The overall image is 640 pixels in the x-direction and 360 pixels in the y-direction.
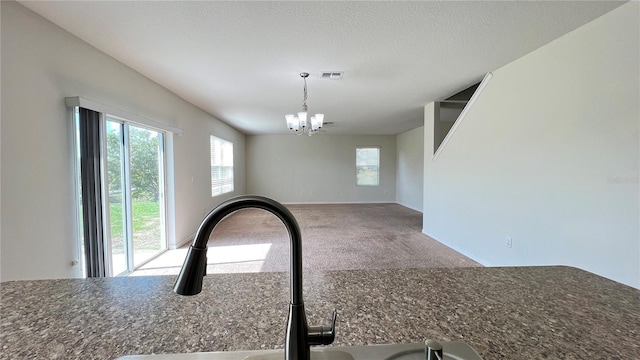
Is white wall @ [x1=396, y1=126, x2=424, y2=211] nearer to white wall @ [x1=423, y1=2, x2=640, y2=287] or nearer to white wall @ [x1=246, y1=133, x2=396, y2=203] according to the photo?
white wall @ [x1=246, y1=133, x2=396, y2=203]

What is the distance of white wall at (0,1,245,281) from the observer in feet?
5.63

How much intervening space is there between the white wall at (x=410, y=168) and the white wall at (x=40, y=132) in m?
6.55

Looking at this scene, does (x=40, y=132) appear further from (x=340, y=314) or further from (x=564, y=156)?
(x=564, y=156)

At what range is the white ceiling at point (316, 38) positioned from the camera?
6.02 feet

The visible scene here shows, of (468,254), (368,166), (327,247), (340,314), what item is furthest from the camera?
(368,166)

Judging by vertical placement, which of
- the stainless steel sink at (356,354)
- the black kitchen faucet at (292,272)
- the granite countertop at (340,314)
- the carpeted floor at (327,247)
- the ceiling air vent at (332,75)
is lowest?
the carpeted floor at (327,247)

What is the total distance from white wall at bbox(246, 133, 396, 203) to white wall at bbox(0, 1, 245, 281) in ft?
19.4

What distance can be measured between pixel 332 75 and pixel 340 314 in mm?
2838

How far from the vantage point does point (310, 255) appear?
12.1 feet

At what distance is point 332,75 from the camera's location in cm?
309

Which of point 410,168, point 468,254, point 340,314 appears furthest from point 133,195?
point 410,168

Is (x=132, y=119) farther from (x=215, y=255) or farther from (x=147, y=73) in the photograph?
(x=215, y=255)

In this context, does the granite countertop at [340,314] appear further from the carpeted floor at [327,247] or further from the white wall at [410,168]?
the white wall at [410,168]

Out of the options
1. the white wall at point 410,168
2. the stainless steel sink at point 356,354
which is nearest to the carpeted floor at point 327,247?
the white wall at point 410,168
